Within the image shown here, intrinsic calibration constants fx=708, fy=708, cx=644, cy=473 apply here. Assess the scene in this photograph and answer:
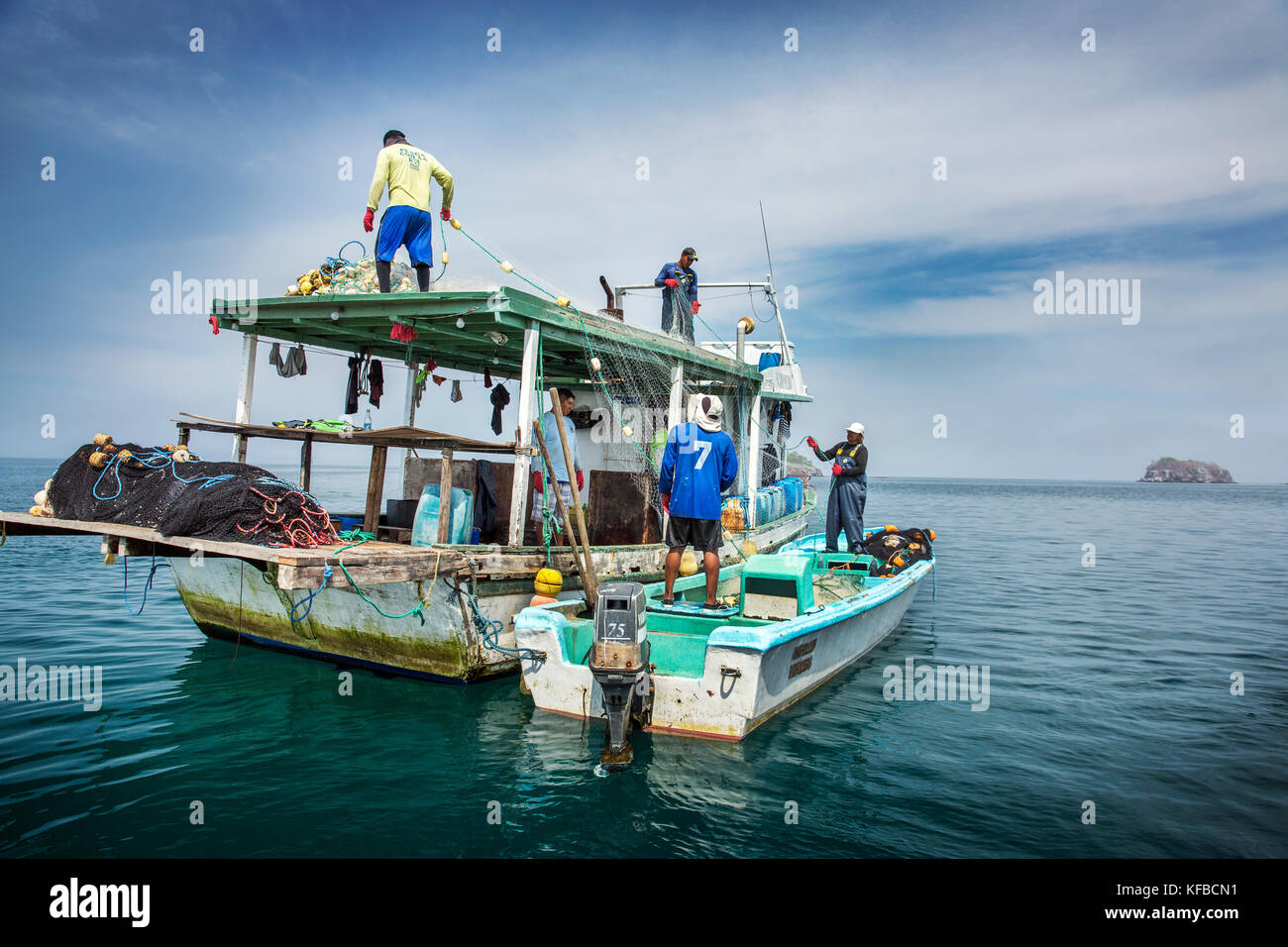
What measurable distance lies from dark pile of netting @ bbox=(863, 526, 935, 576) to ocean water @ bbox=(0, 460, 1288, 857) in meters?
1.76

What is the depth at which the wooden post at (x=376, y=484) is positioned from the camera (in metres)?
7.79

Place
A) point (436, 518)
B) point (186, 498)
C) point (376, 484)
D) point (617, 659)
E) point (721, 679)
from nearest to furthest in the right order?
1. point (617, 659)
2. point (721, 679)
3. point (186, 498)
4. point (436, 518)
5. point (376, 484)

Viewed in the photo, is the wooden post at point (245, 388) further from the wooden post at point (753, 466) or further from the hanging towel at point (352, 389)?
the wooden post at point (753, 466)

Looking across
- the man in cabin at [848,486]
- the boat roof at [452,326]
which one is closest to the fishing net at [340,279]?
the boat roof at [452,326]

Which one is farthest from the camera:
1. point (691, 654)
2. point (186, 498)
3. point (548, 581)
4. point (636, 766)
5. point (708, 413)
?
point (548, 581)

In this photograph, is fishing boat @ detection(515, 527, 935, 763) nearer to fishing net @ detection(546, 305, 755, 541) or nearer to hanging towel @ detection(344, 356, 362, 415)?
fishing net @ detection(546, 305, 755, 541)

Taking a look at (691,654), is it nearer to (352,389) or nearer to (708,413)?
(708,413)

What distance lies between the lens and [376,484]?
7.86 metres

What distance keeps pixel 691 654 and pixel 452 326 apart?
4.72 meters

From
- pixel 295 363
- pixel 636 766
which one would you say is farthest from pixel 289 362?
pixel 636 766

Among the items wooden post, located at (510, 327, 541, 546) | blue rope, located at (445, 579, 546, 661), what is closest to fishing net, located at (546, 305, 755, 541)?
wooden post, located at (510, 327, 541, 546)

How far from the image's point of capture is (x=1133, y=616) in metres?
12.9

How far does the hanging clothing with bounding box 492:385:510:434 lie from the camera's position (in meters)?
12.2
